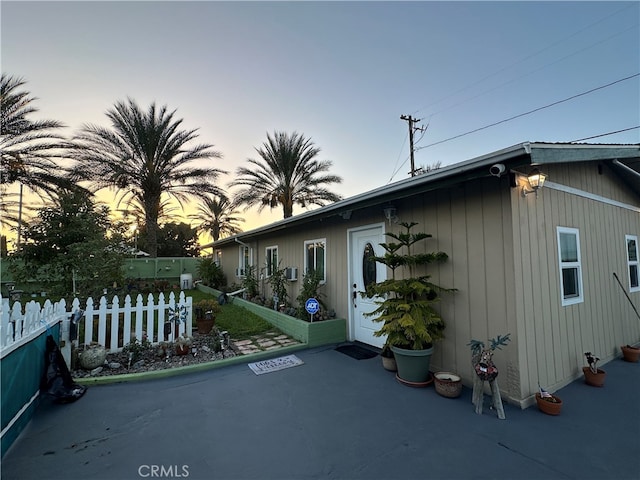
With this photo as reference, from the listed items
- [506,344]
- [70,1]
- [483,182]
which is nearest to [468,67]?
[483,182]

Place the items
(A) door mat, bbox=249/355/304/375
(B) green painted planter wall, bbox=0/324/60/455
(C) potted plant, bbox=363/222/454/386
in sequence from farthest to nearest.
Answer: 1. (A) door mat, bbox=249/355/304/375
2. (C) potted plant, bbox=363/222/454/386
3. (B) green painted planter wall, bbox=0/324/60/455

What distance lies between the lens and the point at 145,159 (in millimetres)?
11711

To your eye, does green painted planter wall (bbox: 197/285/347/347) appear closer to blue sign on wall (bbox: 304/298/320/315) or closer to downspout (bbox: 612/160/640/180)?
blue sign on wall (bbox: 304/298/320/315)

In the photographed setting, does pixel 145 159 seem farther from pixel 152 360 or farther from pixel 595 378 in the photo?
pixel 595 378

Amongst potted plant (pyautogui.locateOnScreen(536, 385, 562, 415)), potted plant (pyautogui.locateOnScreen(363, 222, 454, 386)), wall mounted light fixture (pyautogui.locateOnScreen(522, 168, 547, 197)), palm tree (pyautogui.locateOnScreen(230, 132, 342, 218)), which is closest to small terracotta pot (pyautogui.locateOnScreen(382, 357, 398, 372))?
potted plant (pyautogui.locateOnScreen(363, 222, 454, 386))

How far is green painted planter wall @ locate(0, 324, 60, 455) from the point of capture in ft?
7.44

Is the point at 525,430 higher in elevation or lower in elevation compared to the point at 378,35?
lower

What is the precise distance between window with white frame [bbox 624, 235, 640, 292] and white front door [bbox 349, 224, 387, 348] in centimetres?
474

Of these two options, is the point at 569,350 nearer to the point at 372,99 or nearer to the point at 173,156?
the point at 372,99

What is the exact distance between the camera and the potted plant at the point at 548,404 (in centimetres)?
283

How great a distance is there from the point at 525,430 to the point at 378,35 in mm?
8283

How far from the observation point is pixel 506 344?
299cm

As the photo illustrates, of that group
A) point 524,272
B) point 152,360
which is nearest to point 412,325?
point 524,272

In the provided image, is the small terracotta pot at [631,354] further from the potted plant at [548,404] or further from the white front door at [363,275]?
the white front door at [363,275]
